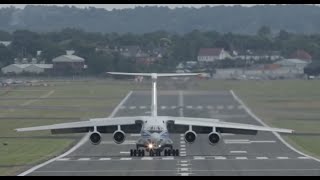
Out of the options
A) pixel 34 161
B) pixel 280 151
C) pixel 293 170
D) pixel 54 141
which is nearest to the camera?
pixel 293 170

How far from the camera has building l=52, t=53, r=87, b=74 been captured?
172375 millimetres

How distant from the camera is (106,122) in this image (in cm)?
6706

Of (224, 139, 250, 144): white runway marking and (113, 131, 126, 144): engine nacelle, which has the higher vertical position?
(113, 131, 126, 144): engine nacelle

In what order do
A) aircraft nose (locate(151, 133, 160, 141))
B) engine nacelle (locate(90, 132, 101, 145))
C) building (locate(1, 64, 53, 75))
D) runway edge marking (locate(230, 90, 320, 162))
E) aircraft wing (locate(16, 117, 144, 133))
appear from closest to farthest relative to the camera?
1. aircraft nose (locate(151, 133, 160, 141))
2. engine nacelle (locate(90, 132, 101, 145))
3. aircraft wing (locate(16, 117, 144, 133))
4. runway edge marking (locate(230, 90, 320, 162))
5. building (locate(1, 64, 53, 75))

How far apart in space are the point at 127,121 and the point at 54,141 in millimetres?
15122

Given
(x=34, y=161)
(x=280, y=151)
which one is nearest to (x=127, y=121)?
(x=34, y=161)

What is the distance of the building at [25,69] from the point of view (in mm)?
173663

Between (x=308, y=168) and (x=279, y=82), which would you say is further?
(x=279, y=82)

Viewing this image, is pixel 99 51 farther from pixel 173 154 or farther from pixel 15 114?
pixel 173 154

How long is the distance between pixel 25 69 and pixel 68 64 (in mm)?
7185

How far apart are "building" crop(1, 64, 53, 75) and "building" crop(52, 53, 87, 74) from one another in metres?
1.40

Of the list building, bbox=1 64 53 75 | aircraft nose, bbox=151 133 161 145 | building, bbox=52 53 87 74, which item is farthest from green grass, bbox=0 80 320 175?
building, bbox=1 64 53 75

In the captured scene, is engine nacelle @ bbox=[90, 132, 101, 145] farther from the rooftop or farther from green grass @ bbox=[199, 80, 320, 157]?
the rooftop
